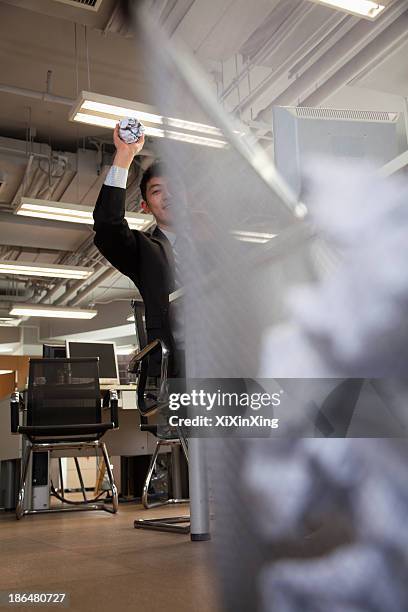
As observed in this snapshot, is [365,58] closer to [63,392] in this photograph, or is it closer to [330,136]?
[63,392]

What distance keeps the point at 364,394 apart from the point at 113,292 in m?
8.28

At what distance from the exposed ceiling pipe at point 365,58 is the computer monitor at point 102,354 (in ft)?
6.50

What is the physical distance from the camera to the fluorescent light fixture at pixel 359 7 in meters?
2.39

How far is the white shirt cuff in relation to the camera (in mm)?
786

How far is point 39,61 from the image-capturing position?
3949 mm

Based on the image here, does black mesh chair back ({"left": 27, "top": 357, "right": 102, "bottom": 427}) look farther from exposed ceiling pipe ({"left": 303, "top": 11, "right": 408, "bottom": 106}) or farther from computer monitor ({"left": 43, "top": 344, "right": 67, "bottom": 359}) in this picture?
exposed ceiling pipe ({"left": 303, "top": 11, "right": 408, "bottom": 106})

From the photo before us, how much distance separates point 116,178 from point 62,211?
3.43 meters

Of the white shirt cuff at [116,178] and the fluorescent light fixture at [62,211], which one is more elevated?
the fluorescent light fixture at [62,211]

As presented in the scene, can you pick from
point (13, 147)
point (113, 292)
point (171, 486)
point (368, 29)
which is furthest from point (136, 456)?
point (113, 292)

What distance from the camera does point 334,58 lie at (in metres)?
3.22

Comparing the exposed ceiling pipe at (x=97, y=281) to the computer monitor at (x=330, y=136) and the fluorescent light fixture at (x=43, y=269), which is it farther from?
the computer monitor at (x=330, y=136)

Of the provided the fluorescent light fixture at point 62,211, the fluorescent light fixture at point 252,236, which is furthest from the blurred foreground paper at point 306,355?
the fluorescent light fixture at point 62,211

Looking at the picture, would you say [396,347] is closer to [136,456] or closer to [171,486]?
[171,486]

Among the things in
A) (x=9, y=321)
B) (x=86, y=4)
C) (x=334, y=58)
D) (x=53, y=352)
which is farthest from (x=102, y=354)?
(x=9, y=321)
